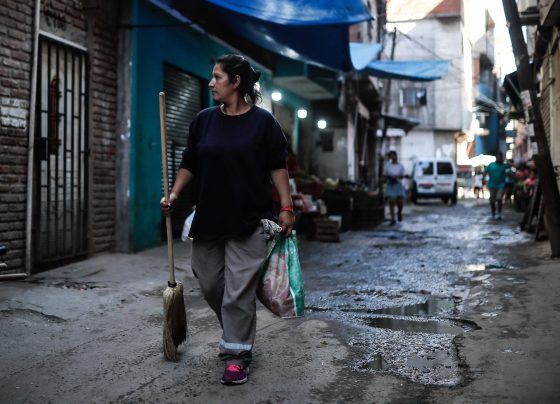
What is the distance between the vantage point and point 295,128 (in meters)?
16.3

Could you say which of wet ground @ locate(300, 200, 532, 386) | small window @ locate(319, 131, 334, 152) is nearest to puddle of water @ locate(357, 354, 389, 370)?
wet ground @ locate(300, 200, 532, 386)

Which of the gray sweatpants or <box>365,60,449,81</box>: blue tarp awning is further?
<box>365,60,449,81</box>: blue tarp awning

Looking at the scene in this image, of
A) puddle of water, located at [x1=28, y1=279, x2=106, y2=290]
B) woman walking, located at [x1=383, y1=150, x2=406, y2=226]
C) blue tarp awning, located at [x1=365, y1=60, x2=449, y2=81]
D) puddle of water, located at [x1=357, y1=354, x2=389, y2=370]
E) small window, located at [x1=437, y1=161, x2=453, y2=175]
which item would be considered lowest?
puddle of water, located at [x1=357, y1=354, x2=389, y2=370]

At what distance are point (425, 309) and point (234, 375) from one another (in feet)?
8.25

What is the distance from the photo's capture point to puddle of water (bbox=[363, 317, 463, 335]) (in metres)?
4.24

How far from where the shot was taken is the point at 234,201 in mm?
3184

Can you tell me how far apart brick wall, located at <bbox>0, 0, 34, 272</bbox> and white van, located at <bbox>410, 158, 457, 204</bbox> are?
828 inches

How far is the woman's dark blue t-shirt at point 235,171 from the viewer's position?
10.4ft

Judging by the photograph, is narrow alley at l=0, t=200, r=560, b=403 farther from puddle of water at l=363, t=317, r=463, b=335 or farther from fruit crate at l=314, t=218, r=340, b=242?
fruit crate at l=314, t=218, r=340, b=242

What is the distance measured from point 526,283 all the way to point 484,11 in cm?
4728

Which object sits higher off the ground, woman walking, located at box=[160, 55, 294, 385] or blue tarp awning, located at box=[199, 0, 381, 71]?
blue tarp awning, located at box=[199, 0, 381, 71]

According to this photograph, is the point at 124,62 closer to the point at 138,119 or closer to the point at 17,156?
the point at 138,119

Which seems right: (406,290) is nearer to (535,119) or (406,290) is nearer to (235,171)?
(235,171)

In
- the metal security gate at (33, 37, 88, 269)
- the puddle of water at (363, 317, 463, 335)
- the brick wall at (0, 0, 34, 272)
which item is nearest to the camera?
the puddle of water at (363, 317, 463, 335)
